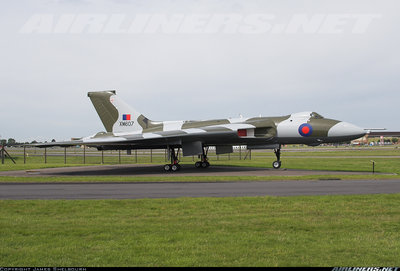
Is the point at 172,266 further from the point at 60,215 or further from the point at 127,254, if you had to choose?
the point at 60,215

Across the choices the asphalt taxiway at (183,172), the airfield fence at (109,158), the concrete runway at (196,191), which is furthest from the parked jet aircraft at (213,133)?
the concrete runway at (196,191)

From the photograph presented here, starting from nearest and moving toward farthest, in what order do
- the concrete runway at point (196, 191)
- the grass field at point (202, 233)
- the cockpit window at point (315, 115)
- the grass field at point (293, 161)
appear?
the grass field at point (202, 233), the concrete runway at point (196, 191), the cockpit window at point (315, 115), the grass field at point (293, 161)

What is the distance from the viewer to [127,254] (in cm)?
547

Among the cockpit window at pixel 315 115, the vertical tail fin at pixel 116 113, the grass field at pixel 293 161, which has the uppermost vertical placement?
the vertical tail fin at pixel 116 113

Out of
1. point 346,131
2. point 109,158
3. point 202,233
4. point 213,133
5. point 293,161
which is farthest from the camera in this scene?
point 109,158

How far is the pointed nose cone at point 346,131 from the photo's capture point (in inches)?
843

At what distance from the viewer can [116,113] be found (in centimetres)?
2634

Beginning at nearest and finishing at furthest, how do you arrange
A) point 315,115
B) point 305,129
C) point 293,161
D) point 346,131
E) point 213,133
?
point 346,131
point 305,129
point 315,115
point 213,133
point 293,161

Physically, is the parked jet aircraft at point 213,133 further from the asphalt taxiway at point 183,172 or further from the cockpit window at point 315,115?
the asphalt taxiway at point 183,172

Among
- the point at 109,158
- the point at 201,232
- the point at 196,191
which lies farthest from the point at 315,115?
the point at 109,158

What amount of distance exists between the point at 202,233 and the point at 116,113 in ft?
68.3

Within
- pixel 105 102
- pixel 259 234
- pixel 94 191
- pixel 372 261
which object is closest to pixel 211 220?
pixel 259 234

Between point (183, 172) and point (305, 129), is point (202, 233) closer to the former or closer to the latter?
point (183, 172)

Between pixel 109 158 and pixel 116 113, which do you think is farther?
pixel 109 158
